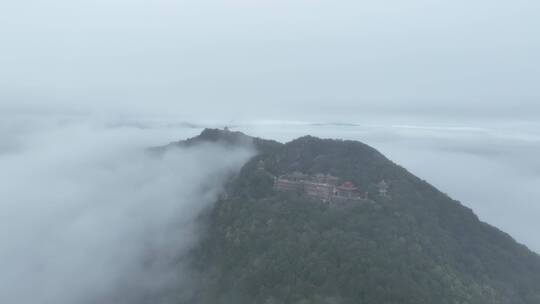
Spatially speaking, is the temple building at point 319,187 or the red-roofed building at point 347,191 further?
the temple building at point 319,187

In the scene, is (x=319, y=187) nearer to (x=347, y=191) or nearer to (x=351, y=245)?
(x=347, y=191)

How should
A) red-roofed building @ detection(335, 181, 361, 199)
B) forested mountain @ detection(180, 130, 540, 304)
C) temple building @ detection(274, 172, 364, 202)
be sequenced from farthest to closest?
temple building @ detection(274, 172, 364, 202), red-roofed building @ detection(335, 181, 361, 199), forested mountain @ detection(180, 130, 540, 304)

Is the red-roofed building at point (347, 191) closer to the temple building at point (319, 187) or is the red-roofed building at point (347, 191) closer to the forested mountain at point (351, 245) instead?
the temple building at point (319, 187)

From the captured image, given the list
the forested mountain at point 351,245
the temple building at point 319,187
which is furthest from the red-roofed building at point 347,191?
the forested mountain at point 351,245

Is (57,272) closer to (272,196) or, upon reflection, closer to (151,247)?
(151,247)

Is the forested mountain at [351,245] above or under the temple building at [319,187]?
under

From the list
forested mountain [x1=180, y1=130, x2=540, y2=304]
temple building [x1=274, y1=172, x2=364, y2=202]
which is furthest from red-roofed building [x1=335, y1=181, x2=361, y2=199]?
forested mountain [x1=180, y1=130, x2=540, y2=304]

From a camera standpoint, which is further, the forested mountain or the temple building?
the temple building

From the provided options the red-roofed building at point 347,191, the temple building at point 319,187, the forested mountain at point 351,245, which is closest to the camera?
the forested mountain at point 351,245

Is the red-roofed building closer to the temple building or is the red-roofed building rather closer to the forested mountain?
the temple building

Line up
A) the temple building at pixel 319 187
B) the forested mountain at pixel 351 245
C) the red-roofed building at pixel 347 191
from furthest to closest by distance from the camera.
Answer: the temple building at pixel 319 187 → the red-roofed building at pixel 347 191 → the forested mountain at pixel 351 245
